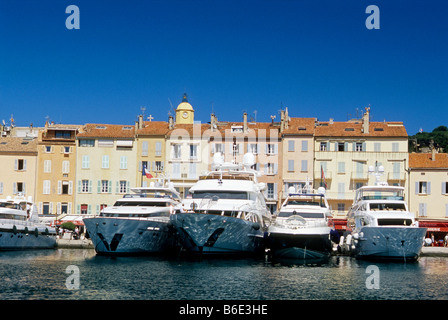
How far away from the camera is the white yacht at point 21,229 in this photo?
55391mm

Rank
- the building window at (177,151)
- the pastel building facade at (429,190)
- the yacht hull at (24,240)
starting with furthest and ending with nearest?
the building window at (177,151) → the pastel building facade at (429,190) → the yacht hull at (24,240)

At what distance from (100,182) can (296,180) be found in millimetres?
22587

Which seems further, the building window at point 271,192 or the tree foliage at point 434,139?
the tree foliage at point 434,139

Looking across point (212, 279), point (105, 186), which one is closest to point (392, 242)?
point (212, 279)

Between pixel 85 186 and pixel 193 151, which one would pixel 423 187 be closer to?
pixel 193 151

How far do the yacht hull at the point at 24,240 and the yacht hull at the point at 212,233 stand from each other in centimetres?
1561

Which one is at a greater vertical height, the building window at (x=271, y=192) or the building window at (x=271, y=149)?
the building window at (x=271, y=149)

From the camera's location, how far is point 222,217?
46.0m

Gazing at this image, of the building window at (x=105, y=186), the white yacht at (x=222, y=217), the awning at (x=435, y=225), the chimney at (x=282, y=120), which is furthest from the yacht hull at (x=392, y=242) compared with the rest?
the building window at (x=105, y=186)

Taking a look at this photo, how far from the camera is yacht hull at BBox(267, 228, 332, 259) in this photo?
46375mm

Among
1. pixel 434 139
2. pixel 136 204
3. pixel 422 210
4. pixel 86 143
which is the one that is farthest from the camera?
pixel 434 139

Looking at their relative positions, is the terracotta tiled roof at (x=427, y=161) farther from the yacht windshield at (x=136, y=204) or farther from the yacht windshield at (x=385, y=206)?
the yacht windshield at (x=136, y=204)

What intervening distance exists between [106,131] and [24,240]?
24.9 m
